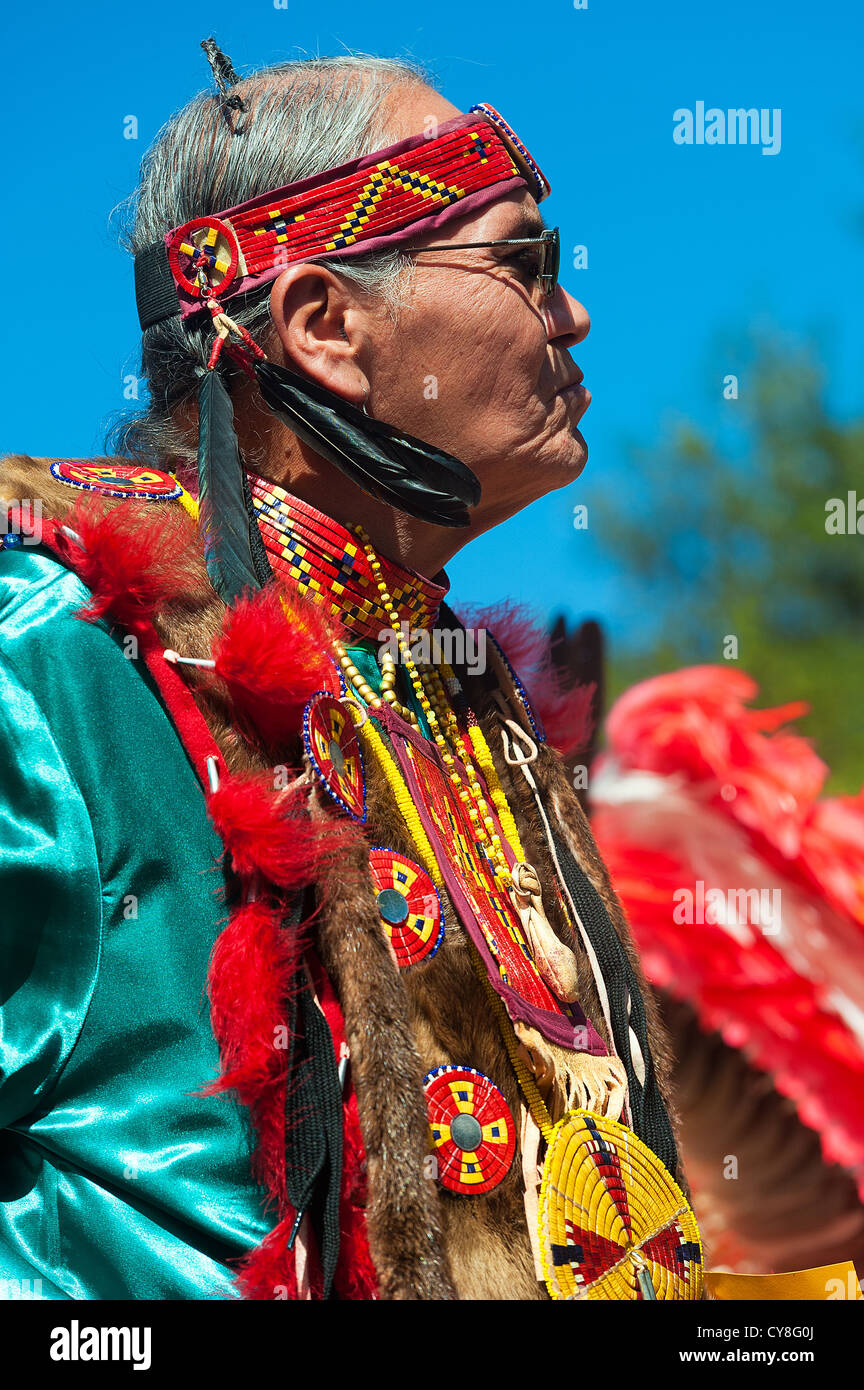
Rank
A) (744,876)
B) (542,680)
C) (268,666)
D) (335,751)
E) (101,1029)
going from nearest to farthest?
(101,1029)
(268,666)
(335,751)
(542,680)
(744,876)

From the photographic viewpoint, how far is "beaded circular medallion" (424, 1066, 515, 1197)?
1.67 meters

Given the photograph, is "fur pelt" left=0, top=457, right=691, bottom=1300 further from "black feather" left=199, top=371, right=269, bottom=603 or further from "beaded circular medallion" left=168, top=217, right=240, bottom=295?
"beaded circular medallion" left=168, top=217, right=240, bottom=295

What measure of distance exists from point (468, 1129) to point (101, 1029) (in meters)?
0.52

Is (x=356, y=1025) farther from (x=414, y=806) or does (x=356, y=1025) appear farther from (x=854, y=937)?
(x=854, y=937)

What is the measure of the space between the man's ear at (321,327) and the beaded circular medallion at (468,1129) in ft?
3.55

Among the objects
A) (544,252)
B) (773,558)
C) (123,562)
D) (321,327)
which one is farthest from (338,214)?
(773,558)

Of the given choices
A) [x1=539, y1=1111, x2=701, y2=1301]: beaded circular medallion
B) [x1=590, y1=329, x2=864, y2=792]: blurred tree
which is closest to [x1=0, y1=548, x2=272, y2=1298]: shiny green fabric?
[x1=539, y1=1111, x2=701, y2=1301]: beaded circular medallion

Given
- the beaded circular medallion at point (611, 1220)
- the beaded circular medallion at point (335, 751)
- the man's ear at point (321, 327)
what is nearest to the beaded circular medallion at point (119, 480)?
the man's ear at point (321, 327)

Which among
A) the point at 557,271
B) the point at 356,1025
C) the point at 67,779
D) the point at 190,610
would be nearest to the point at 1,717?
the point at 67,779

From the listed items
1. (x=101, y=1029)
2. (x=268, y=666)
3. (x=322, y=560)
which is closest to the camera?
(x=101, y=1029)

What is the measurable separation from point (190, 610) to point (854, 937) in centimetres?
236

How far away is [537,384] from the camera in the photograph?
2131 millimetres

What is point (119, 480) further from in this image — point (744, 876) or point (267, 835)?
point (744, 876)

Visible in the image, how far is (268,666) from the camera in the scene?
1678 millimetres
